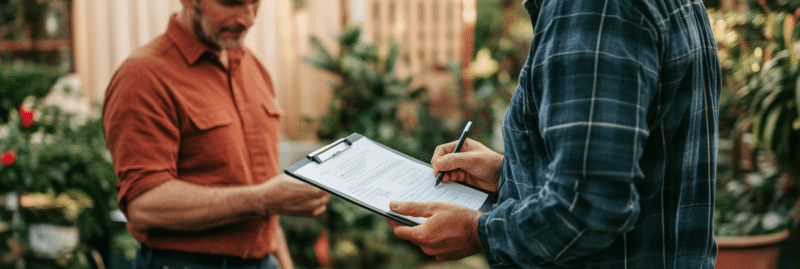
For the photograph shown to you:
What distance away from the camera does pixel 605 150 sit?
2.40 ft

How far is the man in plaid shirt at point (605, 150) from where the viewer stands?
2.43 ft

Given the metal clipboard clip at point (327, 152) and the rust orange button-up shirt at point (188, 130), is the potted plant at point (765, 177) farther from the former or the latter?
the rust orange button-up shirt at point (188, 130)

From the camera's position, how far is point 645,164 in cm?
88

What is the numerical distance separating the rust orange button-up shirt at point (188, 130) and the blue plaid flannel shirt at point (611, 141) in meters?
0.89

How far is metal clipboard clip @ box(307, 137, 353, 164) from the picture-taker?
3.80 feet

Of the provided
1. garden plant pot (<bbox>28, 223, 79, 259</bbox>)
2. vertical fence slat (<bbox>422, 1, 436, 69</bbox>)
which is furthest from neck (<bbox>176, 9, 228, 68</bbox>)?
vertical fence slat (<bbox>422, 1, 436, 69</bbox>)

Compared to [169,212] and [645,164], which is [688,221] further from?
[169,212]

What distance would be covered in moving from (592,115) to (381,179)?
0.55 metres

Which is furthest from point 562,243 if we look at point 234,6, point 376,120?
point 376,120

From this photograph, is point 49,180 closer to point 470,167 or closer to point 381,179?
point 381,179

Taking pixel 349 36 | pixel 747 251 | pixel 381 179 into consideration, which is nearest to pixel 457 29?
pixel 349 36

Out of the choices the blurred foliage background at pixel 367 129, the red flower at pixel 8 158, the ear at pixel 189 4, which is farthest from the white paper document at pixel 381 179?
the blurred foliage background at pixel 367 129

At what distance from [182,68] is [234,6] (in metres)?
0.24

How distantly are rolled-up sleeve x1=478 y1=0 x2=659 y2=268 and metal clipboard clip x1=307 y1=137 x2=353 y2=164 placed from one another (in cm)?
52
